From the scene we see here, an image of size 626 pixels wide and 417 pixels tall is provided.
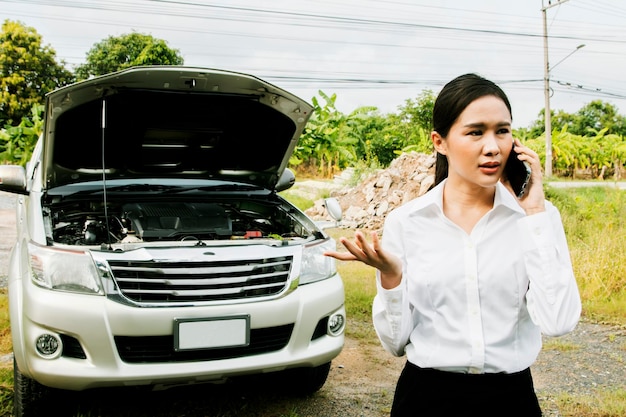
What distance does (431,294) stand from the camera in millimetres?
1485

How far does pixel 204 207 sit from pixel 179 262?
4.18 feet

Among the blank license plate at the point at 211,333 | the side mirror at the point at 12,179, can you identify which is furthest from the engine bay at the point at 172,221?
the blank license plate at the point at 211,333

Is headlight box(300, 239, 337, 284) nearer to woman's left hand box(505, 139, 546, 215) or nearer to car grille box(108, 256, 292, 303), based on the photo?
car grille box(108, 256, 292, 303)

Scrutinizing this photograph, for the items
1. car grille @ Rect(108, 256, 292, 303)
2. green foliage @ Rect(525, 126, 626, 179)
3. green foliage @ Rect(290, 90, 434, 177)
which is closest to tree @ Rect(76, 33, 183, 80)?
green foliage @ Rect(290, 90, 434, 177)

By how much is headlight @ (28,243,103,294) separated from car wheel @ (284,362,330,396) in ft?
4.79

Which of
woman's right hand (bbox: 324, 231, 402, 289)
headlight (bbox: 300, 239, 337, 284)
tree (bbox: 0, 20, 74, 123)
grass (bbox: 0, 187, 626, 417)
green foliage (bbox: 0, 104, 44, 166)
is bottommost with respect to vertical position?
grass (bbox: 0, 187, 626, 417)

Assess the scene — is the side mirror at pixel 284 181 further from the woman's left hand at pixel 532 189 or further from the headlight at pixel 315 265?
the woman's left hand at pixel 532 189

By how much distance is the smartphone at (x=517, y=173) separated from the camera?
4.77ft

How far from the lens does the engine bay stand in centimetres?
361

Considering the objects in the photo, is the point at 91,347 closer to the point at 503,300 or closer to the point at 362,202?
the point at 503,300

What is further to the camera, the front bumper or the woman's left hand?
the front bumper

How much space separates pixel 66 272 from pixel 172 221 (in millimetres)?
1011

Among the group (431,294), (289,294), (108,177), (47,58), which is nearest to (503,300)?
(431,294)

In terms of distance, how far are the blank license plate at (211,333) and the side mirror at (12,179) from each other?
1.55m
